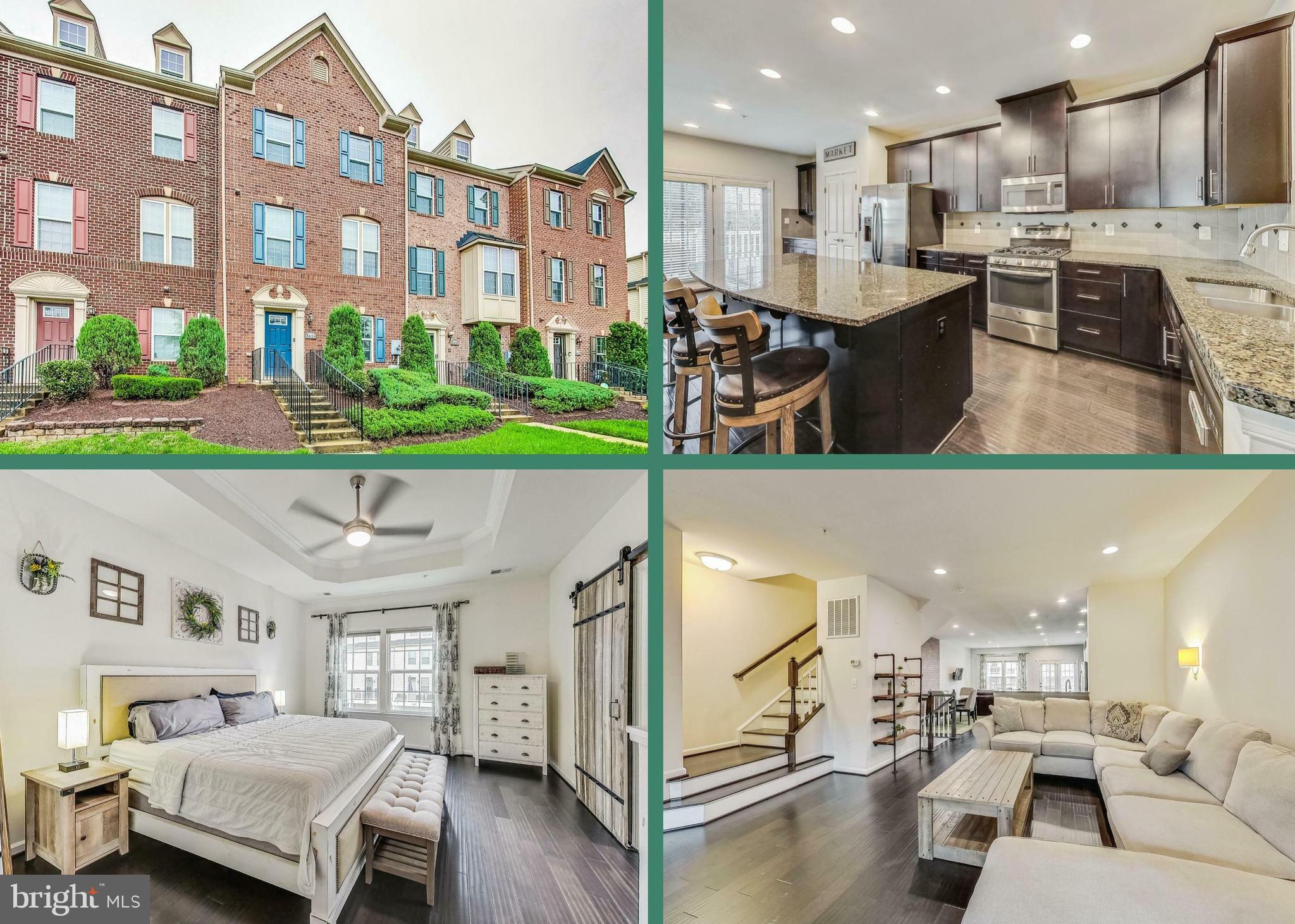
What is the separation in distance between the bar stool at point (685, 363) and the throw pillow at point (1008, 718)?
5.92 m

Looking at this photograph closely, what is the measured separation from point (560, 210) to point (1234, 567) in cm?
383

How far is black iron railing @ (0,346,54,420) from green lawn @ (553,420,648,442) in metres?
1.89

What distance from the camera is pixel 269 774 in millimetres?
2223

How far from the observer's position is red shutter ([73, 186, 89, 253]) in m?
2.63

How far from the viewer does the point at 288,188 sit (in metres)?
2.72

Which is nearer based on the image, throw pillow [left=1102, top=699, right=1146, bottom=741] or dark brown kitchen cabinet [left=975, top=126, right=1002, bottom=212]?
dark brown kitchen cabinet [left=975, top=126, right=1002, bottom=212]

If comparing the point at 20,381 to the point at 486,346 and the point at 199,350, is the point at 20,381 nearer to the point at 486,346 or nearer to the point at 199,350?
the point at 199,350

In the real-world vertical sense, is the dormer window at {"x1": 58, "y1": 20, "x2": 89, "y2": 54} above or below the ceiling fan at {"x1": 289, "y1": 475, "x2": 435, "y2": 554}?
above

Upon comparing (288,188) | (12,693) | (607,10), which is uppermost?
(607,10)

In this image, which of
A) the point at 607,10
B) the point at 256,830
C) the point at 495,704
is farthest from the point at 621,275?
the point at 256,830

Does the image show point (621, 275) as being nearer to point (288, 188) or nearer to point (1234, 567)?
point (288, 188)

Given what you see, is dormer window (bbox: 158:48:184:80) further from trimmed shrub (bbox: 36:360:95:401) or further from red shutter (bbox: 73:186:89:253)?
trimmed shrub (bbox: 36:360:95:401)

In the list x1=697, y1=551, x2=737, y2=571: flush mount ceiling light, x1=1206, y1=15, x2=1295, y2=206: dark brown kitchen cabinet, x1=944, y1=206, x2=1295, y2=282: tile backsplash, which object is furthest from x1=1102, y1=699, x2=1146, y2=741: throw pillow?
x1=1206, y1=15, x2=1295, y2=206: dark brown kitchen cabinet

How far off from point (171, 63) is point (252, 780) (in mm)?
2493
